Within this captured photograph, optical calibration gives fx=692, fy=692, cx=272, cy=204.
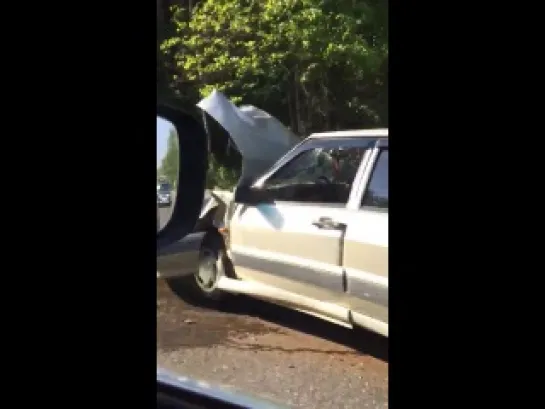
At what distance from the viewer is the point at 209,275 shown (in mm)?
1853

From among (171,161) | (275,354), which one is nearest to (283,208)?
(275,354)

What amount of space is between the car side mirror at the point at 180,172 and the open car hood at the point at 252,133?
0.06 m

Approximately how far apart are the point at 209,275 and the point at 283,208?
0.95 ft

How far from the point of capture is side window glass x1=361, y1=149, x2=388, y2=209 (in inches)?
46.7

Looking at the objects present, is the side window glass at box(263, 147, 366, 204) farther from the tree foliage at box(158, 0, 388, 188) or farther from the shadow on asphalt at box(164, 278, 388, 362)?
the shadow on asphalt at box(164, 278, 388, 362)

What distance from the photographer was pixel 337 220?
1.76 meters

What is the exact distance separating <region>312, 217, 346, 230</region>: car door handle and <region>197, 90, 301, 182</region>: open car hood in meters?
0.23

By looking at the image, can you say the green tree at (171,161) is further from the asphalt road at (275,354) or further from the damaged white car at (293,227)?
the asphalt road at (275,354)

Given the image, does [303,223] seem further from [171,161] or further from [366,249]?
[171,161]

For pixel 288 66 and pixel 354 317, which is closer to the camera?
pixel 288 66

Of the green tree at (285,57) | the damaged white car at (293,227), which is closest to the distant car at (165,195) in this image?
the damaged white car at (293,227)
